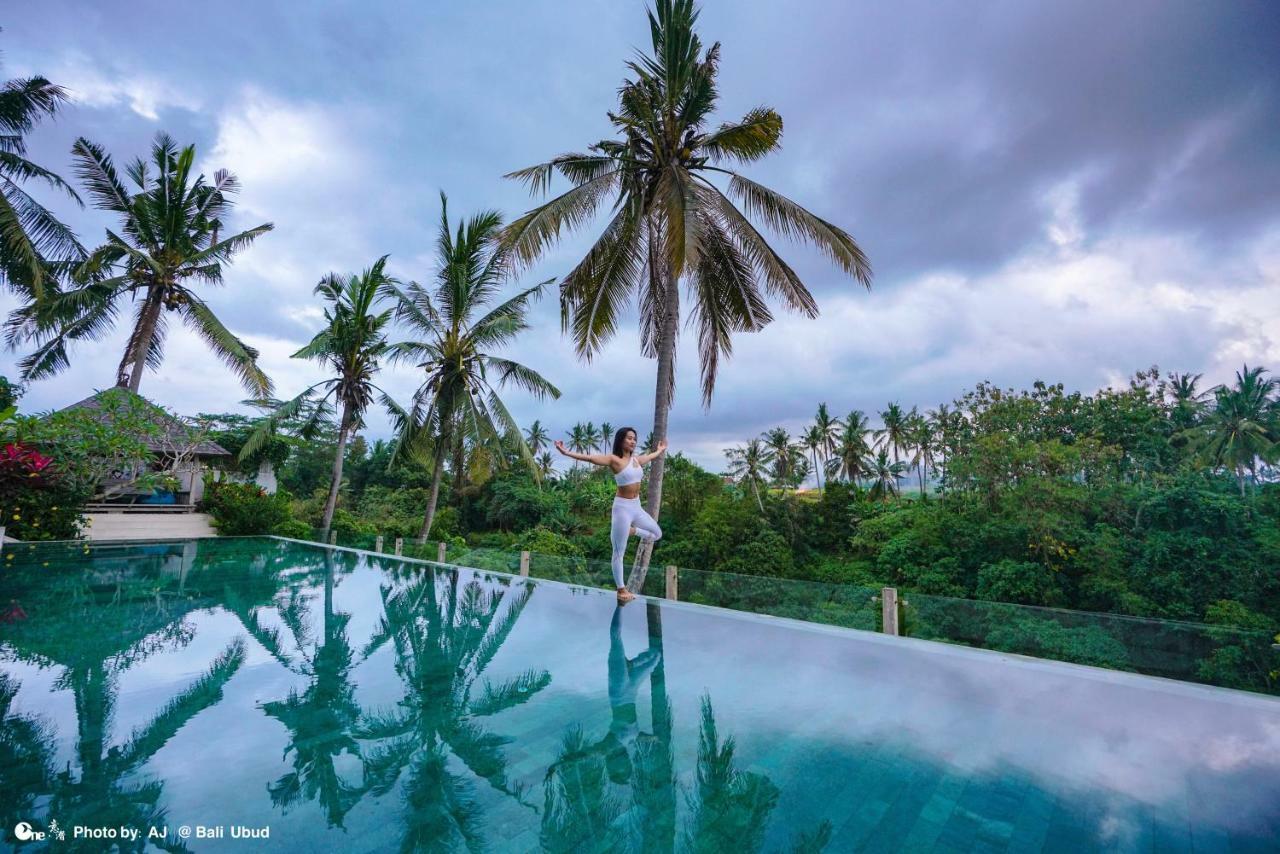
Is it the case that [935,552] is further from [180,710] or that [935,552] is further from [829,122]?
[180,710]

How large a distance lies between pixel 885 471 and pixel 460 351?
3463 cm

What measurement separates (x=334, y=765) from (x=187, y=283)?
54.3 ft

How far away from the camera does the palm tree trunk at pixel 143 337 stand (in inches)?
516

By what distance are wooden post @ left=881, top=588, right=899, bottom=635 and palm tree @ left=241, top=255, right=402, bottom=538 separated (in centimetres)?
1277

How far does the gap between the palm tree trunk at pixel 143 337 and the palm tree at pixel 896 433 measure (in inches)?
1578

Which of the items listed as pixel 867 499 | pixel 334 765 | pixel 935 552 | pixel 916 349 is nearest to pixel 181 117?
pixel 334 765

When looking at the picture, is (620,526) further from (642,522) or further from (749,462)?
(749,462)

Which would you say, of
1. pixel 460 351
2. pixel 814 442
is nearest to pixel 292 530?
pixel 460 351

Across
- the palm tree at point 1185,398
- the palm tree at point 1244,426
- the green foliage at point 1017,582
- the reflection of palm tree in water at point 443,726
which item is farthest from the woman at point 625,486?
the palm tree at point 1185,398

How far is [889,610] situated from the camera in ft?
16.3

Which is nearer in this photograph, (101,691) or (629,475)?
(101,691)

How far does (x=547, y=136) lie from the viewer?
12.0 m

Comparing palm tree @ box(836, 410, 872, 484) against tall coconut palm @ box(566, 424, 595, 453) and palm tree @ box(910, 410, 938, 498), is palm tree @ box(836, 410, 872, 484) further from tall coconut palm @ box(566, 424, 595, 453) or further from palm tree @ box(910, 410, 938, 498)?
tall coconut palm @ box(566, 424, 595, 453)

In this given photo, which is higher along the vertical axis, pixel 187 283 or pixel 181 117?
pixel 181 117
